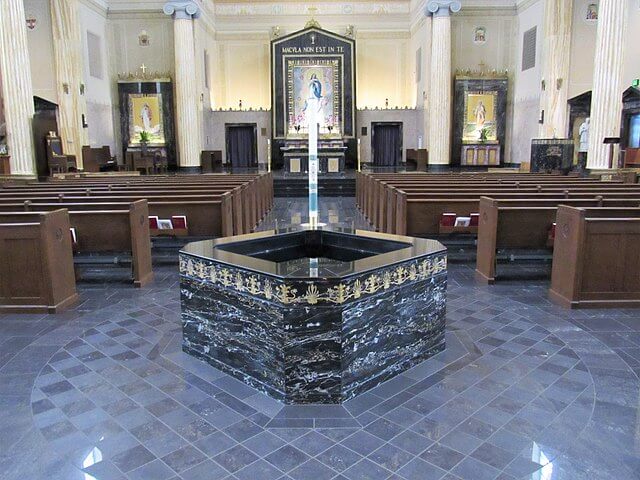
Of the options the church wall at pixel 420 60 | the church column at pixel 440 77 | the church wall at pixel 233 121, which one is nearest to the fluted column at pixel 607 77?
the church column at pixel 440 77

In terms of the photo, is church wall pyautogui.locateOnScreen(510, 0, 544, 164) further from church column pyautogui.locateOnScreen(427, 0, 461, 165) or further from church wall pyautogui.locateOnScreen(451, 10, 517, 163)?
church column pyautogui.locateOnScreen(427, 0, 461, 165)

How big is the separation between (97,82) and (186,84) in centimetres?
297

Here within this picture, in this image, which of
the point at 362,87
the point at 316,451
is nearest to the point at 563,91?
the point at 362,87

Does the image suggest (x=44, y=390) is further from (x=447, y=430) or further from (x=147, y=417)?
(x=447, y=430)

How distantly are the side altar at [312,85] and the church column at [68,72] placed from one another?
299 inches

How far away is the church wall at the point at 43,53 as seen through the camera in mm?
15297

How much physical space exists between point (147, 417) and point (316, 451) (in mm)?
1037

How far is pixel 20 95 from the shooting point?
11.4 m

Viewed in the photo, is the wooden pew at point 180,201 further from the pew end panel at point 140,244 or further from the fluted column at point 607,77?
the fluted column at point 607,77

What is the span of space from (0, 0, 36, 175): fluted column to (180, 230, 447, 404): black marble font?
382 inches

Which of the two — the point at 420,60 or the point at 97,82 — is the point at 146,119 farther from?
the point at 420,60

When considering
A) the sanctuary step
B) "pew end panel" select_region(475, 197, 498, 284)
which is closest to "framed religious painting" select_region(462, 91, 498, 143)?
the sanctuary step

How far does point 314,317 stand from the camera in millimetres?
3084

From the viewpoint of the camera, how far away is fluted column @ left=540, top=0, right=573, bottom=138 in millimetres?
15445
